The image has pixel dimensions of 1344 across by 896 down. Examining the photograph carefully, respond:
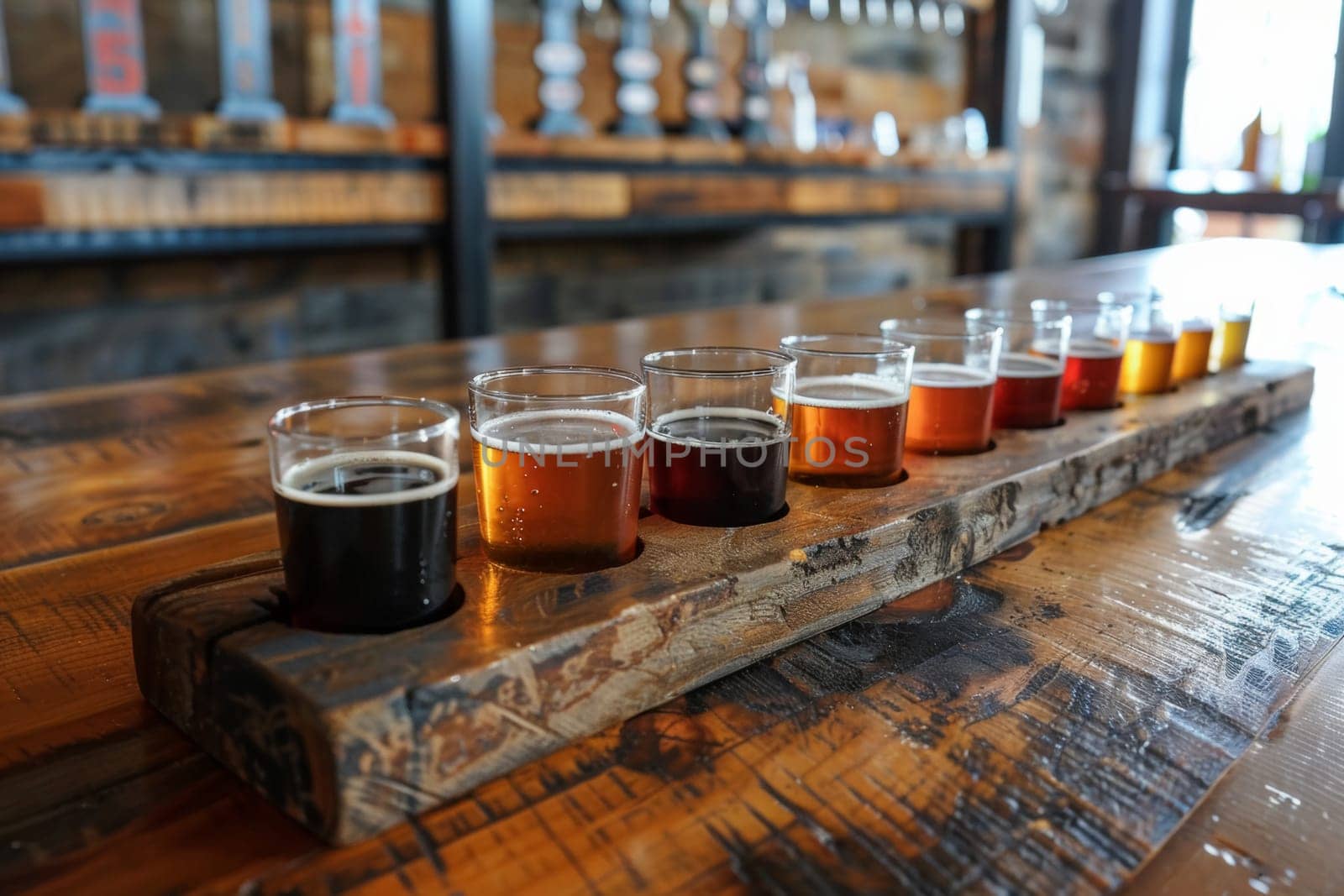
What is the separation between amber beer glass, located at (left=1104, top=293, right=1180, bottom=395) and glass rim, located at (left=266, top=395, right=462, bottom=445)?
0.87 metres

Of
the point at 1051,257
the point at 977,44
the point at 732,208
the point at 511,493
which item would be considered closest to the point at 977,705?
the point at 511,493

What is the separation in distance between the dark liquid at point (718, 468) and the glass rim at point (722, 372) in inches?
1.3

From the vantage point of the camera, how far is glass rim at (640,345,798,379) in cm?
76

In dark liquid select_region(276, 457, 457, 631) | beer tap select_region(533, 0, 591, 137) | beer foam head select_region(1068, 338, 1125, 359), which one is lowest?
dark liquid select_region(276, 457, 457, 631)

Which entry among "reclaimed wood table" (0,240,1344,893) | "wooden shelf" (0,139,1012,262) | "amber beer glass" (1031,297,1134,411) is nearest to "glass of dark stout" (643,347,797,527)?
"reclaimed wood table" (0,240,1344,893)

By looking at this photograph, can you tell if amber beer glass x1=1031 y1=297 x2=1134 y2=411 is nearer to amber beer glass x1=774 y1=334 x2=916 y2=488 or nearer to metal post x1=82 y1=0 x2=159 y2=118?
amber beer glass x1=774 y1=334 x2=916 y2=488

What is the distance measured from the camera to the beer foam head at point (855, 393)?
84 cm

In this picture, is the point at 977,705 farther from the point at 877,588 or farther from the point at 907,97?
the point at 907,97

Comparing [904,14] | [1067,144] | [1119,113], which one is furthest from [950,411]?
[1119,113]

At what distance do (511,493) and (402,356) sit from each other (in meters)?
1.13

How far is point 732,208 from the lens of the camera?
3.90 meters

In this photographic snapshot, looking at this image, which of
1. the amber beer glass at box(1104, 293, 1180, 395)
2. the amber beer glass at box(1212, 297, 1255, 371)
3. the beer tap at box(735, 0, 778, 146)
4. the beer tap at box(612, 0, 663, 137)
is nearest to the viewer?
the amber beer glass at box(1104, 293, 1180, 395)

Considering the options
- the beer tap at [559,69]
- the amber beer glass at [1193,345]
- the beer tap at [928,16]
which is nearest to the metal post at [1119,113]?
the beer tap at [928,16]

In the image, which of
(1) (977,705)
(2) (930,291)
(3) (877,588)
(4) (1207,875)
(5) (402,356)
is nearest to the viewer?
(4) (1207,875)
